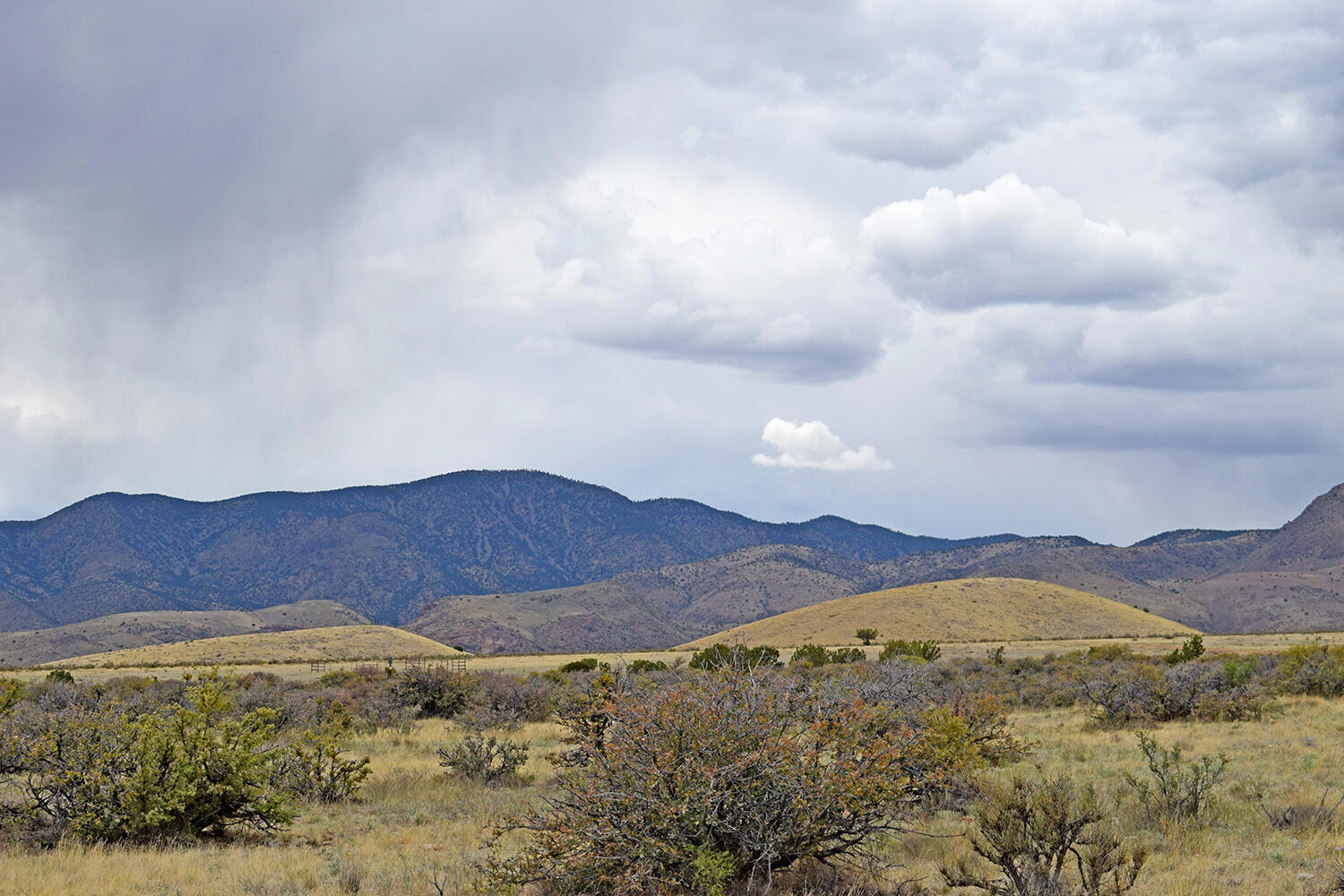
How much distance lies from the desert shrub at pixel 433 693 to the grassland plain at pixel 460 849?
12416mm

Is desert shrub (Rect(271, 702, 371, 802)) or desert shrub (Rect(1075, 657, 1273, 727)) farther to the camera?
desert shrub (Rect(1075, 657, 1273, 727))

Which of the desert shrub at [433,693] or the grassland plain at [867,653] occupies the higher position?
the desert shrub at [433,693]

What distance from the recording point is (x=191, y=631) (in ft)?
566

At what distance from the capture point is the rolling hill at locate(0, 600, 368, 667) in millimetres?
148250

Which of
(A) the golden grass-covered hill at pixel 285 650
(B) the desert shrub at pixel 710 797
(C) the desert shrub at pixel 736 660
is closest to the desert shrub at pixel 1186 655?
(C) the desert shrub at pixel 736 660

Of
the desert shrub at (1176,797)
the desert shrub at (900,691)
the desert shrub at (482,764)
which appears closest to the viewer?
the desert shrub at (1176,797)

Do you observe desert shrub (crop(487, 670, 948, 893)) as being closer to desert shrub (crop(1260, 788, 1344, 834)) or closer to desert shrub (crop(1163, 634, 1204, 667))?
desert shrub (crop(1260, 788, 1344, 834))

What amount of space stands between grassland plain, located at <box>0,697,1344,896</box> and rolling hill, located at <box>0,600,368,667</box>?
5417 inches

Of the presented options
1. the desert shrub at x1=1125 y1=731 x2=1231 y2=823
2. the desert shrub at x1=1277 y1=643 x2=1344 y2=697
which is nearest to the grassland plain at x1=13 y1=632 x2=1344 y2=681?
the desert shrub at x1=1277 y1=643 x2=1344 y2=697

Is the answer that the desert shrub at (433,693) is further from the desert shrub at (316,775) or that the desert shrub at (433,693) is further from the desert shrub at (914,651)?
the desert shrub at (914,651)

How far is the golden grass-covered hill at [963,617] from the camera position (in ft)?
354

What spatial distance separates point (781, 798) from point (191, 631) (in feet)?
608

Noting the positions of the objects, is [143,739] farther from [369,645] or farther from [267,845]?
[369,645]

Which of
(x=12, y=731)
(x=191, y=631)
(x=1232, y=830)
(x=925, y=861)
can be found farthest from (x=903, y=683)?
(x=191, y=631)
